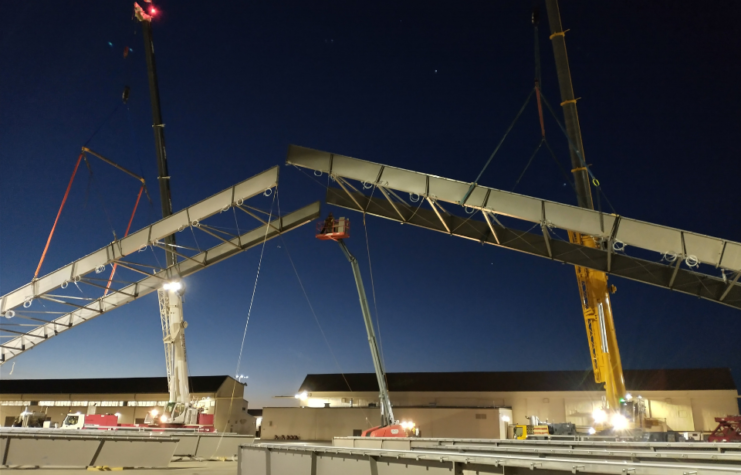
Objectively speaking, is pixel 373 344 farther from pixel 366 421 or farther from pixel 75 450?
pixel 366 421

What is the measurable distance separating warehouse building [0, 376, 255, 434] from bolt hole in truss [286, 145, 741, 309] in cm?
3414

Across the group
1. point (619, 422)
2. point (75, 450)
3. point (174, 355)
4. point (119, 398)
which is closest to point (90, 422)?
point (174, 355)

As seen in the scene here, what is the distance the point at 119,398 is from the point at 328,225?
122 feet

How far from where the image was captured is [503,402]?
4291 cm

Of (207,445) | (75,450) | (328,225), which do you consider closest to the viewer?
(75,450)

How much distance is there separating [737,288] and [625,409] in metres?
7.32

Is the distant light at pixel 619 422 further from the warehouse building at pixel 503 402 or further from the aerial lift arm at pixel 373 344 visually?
the warehouse building at pixel 503 402

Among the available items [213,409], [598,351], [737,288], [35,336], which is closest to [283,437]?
[213,409]

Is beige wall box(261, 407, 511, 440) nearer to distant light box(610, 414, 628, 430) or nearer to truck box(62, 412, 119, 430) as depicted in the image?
distant light box(610, 414, 628, 430)

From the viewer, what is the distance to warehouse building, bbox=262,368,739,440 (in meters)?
37.9

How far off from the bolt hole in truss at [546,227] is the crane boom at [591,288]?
16.5 feet

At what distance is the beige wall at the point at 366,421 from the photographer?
3719cm

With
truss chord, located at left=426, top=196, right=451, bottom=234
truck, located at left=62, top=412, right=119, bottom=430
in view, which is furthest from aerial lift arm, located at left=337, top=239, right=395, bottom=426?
truck, located at left=62, top=412, right=119, bottom=430

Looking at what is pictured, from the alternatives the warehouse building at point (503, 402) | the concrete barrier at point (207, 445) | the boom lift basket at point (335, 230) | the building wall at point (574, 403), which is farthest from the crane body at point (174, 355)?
the building wall at point (574, 403)
